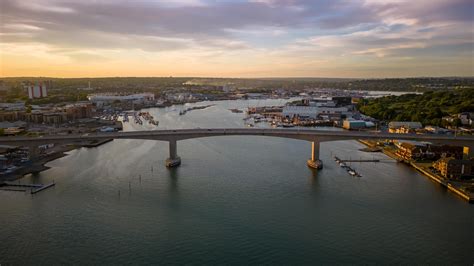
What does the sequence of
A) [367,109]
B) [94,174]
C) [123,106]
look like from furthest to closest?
[123,106] < [367,109] < [94,174]

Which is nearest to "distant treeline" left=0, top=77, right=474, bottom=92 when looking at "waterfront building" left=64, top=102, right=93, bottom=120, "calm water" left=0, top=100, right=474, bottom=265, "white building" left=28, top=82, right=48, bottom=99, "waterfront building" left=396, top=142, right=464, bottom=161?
"white building" left=28, top=82, right=48, bottom=99

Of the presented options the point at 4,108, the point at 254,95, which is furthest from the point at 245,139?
the point at 254,95

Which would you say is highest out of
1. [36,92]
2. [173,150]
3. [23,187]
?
[36,92]

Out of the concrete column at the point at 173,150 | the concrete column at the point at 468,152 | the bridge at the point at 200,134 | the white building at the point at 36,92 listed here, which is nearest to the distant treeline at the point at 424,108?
the concrete column at the point at 468,152

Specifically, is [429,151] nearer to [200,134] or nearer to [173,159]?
[200,134]

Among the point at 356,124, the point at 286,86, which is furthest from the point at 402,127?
the point at 286,86

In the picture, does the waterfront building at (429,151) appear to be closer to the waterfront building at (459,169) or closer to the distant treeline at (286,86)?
the waterfront building at (459,169)

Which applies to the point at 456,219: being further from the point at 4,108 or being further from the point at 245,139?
the point at 4,108

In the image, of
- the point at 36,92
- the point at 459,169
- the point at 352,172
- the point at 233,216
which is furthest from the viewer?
A: the point at 36,92
